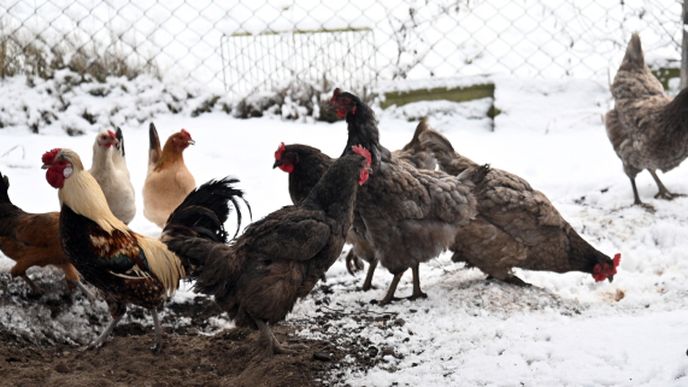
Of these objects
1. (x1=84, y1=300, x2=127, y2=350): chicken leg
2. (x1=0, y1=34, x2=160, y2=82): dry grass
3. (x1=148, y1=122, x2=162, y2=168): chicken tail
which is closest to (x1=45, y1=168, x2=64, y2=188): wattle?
(x1=84, y1=300, x2=127, y2=350): chicken leg

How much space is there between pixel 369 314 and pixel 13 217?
2.32 metres

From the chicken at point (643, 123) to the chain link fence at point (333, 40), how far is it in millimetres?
1519

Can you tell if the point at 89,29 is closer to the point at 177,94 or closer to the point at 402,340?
the point at 177,94

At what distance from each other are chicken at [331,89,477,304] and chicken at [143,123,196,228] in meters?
1.46

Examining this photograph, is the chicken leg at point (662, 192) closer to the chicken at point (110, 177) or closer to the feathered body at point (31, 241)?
the chicken at point (110, 177)

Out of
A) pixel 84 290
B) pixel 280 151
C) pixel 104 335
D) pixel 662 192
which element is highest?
pixel 280 151

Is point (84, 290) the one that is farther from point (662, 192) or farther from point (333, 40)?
point (333, 40)

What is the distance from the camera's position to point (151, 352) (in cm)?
489

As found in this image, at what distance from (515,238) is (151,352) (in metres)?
2.57

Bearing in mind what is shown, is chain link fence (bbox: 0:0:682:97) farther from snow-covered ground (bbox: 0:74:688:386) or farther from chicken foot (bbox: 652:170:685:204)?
chicken foot (bbox: 652:170:685:204)

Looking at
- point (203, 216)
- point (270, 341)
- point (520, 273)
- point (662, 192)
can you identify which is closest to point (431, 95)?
point (662, 192)

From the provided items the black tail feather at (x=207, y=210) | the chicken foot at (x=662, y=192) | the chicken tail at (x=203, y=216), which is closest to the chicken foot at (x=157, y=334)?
the chicken tail at (x=203, y=216)

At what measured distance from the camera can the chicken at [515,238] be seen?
585cm

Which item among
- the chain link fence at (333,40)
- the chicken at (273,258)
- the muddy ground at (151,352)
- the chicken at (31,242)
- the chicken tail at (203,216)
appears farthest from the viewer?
the chain link fence at (333,40)
